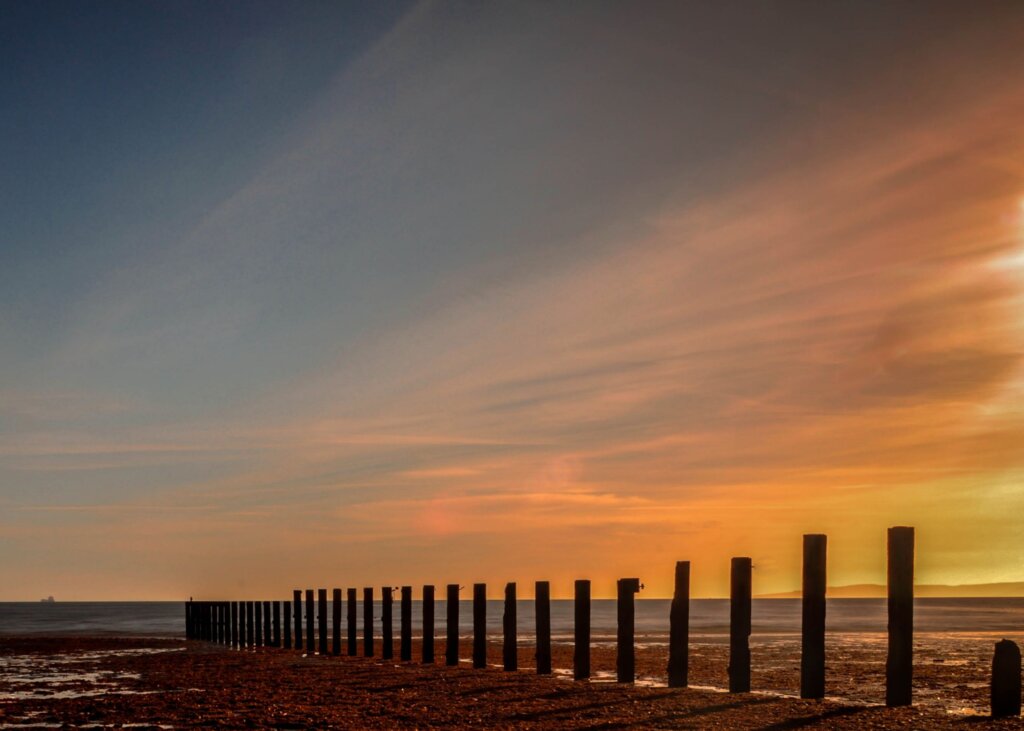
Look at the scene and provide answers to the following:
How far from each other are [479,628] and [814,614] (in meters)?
11.2

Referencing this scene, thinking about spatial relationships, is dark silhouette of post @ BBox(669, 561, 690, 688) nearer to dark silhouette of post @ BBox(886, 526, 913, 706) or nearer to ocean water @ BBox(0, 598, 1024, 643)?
dark silhouette of post @ BBox(886, 526, 913, 706)

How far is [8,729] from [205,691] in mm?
6277

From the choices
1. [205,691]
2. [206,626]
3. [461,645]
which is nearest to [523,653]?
[461,645]

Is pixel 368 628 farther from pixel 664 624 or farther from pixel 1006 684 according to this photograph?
pixel 664 624

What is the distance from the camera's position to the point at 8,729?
1650cm

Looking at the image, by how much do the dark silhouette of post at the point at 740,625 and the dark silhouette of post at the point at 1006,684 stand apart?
4.44 meters

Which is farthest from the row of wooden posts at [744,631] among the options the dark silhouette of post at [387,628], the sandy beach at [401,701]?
the dark silhouette of post at [387,628]

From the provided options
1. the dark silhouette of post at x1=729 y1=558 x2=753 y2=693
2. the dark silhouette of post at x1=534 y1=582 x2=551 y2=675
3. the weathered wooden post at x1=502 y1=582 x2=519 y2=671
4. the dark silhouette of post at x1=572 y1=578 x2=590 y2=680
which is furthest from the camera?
the weathered wooden post at x1=502 y1=582 x2=519 y2=671

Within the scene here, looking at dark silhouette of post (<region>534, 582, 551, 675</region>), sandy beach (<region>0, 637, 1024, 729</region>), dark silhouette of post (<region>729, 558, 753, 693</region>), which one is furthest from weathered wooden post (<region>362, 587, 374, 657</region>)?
dark silhouette of post (<region>729, 558, 753, 693</region>)

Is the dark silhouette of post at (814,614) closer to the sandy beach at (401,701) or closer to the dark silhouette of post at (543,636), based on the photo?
the sandy beach at (401,701)

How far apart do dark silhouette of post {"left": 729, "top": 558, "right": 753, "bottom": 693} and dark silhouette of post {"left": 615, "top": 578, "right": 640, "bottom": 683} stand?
2.71 m

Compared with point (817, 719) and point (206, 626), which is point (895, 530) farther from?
point (206, 626)

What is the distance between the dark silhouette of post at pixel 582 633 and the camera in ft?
74.3

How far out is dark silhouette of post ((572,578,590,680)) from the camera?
74.3ft
